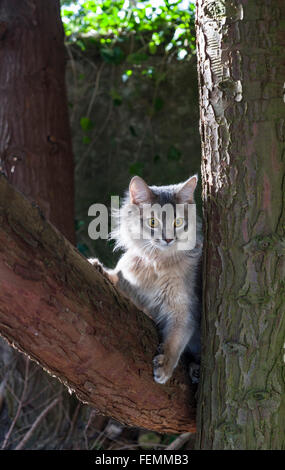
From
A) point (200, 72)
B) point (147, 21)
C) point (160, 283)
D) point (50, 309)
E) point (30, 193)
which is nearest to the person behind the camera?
point (50, 309)

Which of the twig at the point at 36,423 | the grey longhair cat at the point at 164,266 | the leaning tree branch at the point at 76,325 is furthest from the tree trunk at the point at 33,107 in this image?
the leaning tree branch at the point at 76,325

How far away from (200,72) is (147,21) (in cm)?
231

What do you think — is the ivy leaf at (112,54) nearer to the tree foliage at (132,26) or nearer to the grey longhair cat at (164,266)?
the tree foliage at (132,26)

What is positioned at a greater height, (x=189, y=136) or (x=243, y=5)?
(x=243, y=5)

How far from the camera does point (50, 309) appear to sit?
173 centimetres

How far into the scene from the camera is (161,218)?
2.51 metres

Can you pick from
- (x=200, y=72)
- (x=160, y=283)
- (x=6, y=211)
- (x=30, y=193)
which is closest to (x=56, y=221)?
(x=30, y=193)

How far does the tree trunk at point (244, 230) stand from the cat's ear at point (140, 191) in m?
0.50

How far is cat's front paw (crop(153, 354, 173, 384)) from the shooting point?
216 cm

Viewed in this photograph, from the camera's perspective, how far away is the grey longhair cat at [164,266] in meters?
2.44

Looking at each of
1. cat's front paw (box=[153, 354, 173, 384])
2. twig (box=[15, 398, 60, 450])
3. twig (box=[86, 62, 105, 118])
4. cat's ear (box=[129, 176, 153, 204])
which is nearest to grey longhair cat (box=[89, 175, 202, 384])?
cat's ear (box=[129, 176, 153, 204])

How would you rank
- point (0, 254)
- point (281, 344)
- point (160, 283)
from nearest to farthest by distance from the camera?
1. point (0, 254)
2. point (281, 344)
3. point (160, 283)

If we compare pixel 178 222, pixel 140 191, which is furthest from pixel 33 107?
pixel 178 222
